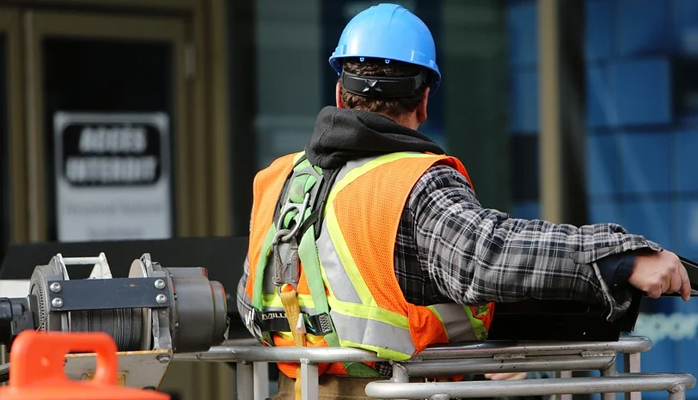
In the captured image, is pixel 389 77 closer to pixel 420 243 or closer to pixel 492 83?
pixel 420 243

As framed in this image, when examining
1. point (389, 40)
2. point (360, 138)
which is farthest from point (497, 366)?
point (389, 40)

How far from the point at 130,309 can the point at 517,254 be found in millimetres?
879

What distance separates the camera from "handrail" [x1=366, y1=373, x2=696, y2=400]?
2637 millimetres

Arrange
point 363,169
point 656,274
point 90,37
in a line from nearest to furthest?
point 656,274, point 363,169, point 90,37

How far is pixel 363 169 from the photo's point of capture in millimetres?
2893

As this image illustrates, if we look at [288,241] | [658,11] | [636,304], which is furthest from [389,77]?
[658,11]

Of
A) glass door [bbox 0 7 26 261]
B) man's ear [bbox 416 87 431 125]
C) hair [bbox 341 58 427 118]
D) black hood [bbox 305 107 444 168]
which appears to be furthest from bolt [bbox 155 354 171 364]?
glass door [bbox 0 7 26 261]

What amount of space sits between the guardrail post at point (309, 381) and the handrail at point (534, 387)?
0.15 meters

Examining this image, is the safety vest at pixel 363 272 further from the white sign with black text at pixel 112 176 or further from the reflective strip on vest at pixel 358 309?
the white sign with black text at pixel 112 176

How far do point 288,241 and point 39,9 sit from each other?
4.14m

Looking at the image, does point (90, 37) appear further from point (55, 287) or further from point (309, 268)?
point (55, 287)

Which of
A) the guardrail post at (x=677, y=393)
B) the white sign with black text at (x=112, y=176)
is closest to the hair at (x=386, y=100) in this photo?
the guardrail post at (x=677, y=393)

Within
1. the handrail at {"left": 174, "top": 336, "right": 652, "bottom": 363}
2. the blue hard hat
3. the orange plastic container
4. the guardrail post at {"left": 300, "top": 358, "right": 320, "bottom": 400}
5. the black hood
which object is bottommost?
the guardrail post at {"left": 300, "top": 358, "right": 320, "bottom": 400}

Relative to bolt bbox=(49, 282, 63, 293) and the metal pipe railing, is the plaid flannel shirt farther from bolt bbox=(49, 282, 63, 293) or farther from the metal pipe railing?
bolt bbox=(49, 282, 63, 293)
